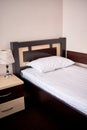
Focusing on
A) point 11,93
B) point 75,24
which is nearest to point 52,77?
point 11,93

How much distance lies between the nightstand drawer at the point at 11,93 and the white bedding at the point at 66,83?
266 mm

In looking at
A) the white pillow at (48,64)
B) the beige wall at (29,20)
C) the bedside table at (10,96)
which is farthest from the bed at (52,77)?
the bedside table at (10,96)

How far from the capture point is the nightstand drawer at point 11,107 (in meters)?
1.97

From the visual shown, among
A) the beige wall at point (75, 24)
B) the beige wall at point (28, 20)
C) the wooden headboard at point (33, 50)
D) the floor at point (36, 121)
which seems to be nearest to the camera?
the floor at point (36, 121)

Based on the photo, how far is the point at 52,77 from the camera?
→ 2.09 m

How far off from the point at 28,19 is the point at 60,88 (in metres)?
1.37

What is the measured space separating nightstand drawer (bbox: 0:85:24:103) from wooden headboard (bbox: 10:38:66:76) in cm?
40

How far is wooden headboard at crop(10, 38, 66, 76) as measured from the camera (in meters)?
2.32

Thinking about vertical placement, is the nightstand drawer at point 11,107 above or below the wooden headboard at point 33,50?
below

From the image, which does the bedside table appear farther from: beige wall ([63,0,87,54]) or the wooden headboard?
beige wall ([63,0,87,54])

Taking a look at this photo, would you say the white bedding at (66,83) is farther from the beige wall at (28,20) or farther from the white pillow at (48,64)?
the beige wall at (28,20)

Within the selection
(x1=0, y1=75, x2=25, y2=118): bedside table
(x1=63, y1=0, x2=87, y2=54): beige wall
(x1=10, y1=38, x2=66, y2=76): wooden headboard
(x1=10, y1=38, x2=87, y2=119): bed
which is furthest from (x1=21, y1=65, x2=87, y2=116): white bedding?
(x1=63, y1=0, x2=87, y2=54): beige wall

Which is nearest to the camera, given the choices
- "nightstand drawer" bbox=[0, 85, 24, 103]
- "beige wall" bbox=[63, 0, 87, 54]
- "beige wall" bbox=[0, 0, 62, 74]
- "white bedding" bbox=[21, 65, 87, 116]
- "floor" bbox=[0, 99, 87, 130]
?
"white bedding" bbox=[21, 65, 87, 116]

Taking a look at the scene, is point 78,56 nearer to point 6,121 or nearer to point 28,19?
point 28,19
